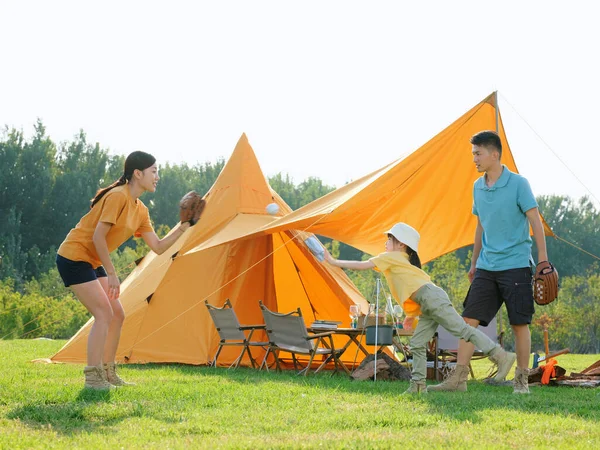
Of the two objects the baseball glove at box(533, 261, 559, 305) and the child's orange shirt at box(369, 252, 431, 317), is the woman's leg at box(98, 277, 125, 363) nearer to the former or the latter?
the child's orange shirt at box(369, 252, 431, 317)

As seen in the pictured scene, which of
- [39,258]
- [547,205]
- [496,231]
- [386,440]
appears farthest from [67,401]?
[547,205]

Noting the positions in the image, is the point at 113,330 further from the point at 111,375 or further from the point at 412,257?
the point at 412,257

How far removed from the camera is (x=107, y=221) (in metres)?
5.30

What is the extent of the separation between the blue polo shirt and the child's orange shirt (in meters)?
0.53

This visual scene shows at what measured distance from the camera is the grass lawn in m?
3.56

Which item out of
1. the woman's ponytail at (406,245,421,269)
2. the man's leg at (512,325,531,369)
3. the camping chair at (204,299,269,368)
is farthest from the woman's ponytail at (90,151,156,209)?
the man's leg at (512,325,531,369)

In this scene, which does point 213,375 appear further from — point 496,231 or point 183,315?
point 496,231

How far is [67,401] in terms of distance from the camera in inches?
186

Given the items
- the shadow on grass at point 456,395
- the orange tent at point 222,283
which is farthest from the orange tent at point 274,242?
the shadow on grass at point 456,395

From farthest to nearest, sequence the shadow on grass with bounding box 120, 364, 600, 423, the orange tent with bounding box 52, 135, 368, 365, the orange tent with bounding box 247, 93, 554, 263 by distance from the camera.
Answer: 1. the orange tent with bounding box 52, 135, 368, 365
2. the orange tent with bounding box 247, 93, 554, 263
3. the shadow on grass with bounding box 120, 364, 600, 423

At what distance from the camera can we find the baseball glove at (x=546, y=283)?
543 centimetres

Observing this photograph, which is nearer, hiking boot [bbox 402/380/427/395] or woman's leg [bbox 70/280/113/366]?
woman's leg [bbox 70/280/113/366]

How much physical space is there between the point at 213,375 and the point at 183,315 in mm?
1868

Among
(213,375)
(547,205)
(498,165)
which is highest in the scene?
(547,205)
